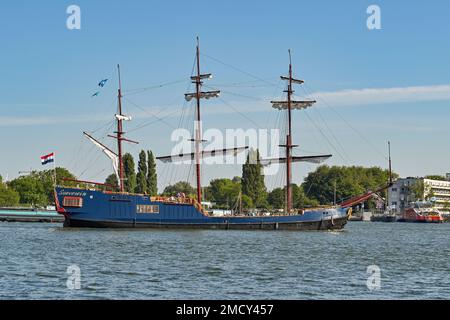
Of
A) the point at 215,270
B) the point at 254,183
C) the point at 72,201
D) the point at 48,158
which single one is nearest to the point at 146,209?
the point at 72,201

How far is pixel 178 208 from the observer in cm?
8531

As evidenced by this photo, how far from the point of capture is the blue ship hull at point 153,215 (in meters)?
81.9

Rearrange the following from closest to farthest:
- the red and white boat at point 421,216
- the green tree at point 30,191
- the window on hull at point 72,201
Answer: the window on hull at point 72,201, the green tree at point 30,191, the red and white boat at point 421,216

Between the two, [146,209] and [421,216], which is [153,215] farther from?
[421,216]

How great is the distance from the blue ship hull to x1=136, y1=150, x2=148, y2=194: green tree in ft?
209

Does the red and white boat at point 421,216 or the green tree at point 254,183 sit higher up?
the green tree at point 254,183

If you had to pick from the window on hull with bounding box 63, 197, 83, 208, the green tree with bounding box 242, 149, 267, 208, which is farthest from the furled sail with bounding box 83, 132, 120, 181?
the green tree with bounding box 242, 149, 267, 208

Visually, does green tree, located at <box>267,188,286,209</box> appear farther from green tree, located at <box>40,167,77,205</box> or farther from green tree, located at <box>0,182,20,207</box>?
green tree, located at <box>0,182,20,207</box>

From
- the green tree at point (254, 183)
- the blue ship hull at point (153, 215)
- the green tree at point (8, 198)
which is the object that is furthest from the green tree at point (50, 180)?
the blue ship hull at point (153, 215)

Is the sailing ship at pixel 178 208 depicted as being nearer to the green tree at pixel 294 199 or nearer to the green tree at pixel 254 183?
the green tree at pixel 254 183

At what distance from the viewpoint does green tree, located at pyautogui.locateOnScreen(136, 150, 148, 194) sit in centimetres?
15012

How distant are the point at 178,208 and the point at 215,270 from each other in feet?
151
